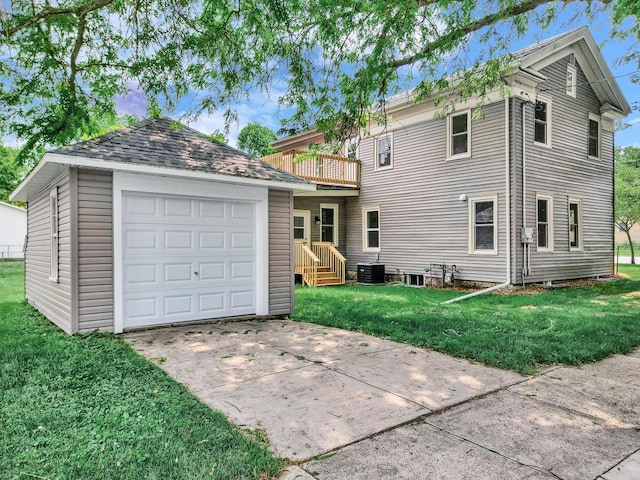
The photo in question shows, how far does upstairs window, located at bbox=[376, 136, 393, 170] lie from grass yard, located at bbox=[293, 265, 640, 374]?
5.41 metres

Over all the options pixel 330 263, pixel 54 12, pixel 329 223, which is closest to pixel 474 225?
pixel 330 263

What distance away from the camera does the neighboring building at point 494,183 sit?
38.3 feet

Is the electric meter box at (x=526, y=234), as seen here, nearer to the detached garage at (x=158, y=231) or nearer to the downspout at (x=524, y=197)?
the downspout at (x=524, y=197)

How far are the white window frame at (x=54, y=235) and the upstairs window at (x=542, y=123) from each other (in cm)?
1228

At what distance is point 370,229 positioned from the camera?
15781 millimetres

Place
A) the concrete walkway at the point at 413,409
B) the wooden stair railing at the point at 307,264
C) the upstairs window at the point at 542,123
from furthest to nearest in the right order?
the wooden stair railing at the point at 307,264
the upstairs window at the point at 542,123
the concrete walkway at the point at 413,409

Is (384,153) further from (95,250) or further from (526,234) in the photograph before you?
(95,250)

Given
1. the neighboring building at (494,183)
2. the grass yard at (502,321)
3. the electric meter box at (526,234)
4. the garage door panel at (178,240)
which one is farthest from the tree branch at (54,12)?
the electric meter box at (526,234)

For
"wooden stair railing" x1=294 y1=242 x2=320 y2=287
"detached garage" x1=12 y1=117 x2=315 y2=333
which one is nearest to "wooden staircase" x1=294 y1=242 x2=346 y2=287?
"wooden stair railing" x1=294 y1=242 x2=320 y2=287

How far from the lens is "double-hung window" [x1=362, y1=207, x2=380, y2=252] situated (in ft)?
51.4

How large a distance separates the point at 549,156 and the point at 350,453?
12.5m

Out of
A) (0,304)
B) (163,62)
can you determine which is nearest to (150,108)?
(163,62)

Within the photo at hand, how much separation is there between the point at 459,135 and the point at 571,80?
171 inches

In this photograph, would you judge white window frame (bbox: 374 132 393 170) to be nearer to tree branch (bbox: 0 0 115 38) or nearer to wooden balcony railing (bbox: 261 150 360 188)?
wooden balcony railing (bbox: 261 150 360 188)
